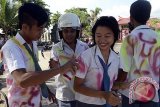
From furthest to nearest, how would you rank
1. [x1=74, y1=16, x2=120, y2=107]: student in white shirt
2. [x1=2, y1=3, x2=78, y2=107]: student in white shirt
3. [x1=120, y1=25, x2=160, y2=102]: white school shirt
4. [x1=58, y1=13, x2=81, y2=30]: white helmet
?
[x1=58, y1=13, x2=81, y2=30]: white helmet, [x1=120, y1=25, x2=160, y2=102]: white school shirt, [x1=74, y1=16, x2=120, y2=107]: student in white shirt, [x1=2, y1=3, x2=78, y2=107]: student in white shirt

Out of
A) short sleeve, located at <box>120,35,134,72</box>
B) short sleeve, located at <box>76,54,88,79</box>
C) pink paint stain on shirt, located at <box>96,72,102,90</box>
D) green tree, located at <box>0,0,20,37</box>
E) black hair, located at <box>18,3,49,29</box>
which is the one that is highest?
black hair, located at <box>18,3,49,29</box>

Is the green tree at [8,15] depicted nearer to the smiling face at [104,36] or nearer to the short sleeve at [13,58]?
the smiling face at [104,36]

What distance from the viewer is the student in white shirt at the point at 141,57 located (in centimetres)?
305

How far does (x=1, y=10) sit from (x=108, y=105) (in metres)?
27.2

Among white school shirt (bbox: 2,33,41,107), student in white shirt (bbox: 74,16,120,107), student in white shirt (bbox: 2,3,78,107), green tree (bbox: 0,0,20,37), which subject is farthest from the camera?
green tree (bbox: 0,0,20,37)

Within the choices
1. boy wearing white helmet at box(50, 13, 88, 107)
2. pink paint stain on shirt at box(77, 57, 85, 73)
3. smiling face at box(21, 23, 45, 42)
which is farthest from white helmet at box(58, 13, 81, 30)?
smiling face at box(21, 23, 45, 42)

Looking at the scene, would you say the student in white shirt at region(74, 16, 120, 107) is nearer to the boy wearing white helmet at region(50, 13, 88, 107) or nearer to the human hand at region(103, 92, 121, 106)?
the human hand at region(103, 92, 121, 106)

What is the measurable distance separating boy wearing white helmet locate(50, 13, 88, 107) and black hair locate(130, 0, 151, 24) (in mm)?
651

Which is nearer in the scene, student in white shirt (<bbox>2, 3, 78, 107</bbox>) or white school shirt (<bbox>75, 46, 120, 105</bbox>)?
student in white shirt (<bbox>2, 3, 78, 107</bbox>)

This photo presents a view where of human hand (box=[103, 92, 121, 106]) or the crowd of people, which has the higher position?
the crowd of people

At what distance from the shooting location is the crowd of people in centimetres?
247

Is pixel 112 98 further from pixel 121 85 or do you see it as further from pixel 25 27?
pixel 25 27

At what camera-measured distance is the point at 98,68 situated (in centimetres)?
285

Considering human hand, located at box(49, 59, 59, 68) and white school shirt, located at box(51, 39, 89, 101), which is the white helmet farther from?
human hand, located at box(49, 59, 59, 68)
